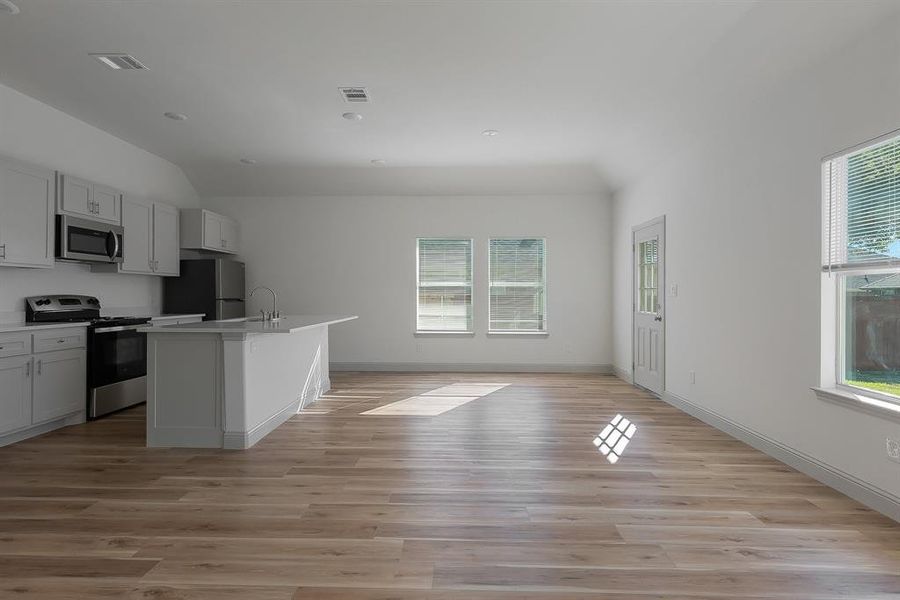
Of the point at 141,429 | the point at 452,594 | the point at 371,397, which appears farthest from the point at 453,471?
the point at 141,429

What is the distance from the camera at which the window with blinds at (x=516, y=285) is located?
7.76 m

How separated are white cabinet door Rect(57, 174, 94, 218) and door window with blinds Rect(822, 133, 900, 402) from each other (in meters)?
6.07

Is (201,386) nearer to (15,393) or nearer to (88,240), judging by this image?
(15,393)

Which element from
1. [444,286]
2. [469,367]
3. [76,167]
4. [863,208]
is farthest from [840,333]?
[76,167]

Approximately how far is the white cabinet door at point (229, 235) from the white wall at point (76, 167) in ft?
2.38

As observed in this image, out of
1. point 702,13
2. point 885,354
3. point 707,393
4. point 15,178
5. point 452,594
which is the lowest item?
point 452,594

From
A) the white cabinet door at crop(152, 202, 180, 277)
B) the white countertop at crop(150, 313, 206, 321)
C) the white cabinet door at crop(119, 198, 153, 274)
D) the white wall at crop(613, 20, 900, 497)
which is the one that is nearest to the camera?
the white wall at crop(613, 20, 900, 497)

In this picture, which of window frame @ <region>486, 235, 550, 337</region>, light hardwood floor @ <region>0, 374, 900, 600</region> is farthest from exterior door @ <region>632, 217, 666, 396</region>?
light hardwood floor @ <region>0, 374, 900, 600</region>

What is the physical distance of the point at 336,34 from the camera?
341cm

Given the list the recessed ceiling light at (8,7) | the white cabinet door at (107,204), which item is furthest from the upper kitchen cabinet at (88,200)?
the recessed ceiling light at (8,7)

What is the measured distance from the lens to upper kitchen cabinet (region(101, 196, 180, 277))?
5.52m

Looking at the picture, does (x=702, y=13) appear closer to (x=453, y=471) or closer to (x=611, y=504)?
(x=611, y=504)

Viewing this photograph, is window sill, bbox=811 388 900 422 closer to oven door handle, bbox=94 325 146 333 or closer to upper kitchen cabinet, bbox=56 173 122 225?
oven door handle, bbox=94 325 146 333

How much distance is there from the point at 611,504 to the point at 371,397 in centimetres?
349
